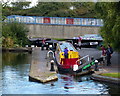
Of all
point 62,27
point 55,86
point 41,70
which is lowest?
point 55,86

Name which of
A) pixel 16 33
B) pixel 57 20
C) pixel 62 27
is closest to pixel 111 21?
pixel 16 33

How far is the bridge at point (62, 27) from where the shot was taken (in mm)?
59969

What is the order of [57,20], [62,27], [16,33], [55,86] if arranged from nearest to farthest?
[55,86] → [16,33] → [62,27] → [57,20]

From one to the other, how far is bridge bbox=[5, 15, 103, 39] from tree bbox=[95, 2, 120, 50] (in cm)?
2598

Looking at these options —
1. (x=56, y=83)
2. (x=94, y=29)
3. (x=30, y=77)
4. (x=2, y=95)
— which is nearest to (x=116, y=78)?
(x=56, y=83)

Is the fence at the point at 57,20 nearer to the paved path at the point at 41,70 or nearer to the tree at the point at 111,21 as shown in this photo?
the paved path at the point at 41,70

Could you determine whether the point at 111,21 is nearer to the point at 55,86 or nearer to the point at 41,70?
the point at 41,70

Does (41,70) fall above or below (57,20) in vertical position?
below

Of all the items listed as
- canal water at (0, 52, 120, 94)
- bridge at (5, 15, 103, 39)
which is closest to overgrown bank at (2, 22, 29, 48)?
bridge at (5, 15, 103, 39)

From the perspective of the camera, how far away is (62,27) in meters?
60.5

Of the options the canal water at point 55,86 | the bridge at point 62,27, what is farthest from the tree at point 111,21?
the bridge at point 62,27

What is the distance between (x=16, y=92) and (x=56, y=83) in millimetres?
3541

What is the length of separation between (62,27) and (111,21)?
1194 inches

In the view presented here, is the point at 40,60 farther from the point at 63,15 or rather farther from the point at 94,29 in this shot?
the point at 63,15
